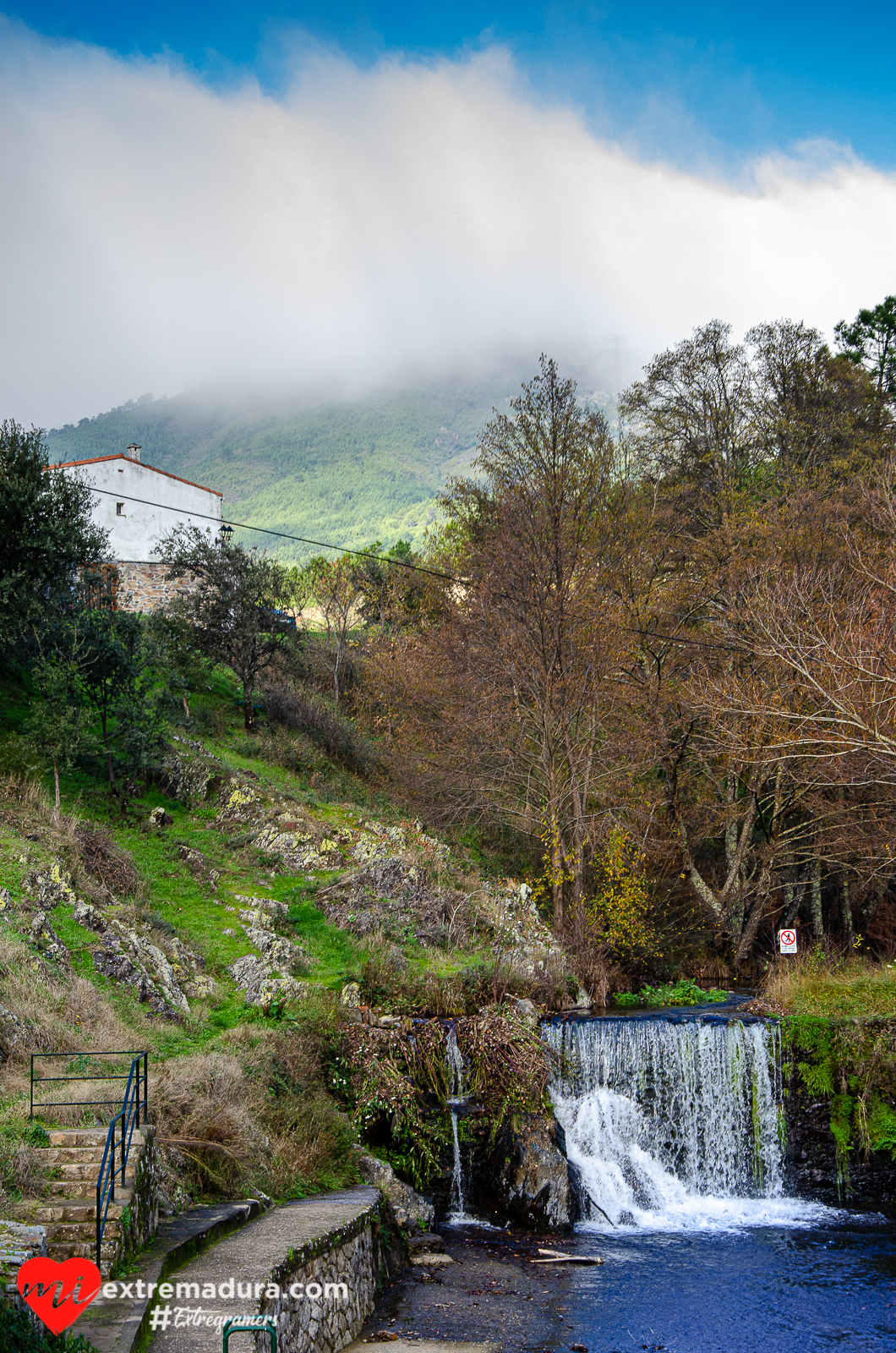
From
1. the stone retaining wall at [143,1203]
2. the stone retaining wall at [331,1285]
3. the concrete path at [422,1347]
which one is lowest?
the concrete path at [422,1347]

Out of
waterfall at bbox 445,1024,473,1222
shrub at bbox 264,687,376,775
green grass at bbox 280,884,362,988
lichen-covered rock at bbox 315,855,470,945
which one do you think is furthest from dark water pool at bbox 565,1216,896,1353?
shrub at bbox 264,687,376,775

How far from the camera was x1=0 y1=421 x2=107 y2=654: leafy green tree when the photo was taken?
20047 mm

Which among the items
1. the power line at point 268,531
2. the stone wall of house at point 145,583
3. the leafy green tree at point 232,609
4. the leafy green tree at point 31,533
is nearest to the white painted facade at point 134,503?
the power line at point 268,531

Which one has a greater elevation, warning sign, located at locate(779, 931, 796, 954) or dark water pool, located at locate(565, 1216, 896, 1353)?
warning sign, located at locate(779, 931, 796, 954)

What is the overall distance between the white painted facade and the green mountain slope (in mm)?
46062

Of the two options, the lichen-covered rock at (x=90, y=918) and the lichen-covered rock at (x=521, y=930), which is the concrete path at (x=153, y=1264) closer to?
the lichen-covered rock at (x=90, y=918)

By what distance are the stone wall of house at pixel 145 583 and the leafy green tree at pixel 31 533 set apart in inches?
601

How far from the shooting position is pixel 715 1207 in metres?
14.2

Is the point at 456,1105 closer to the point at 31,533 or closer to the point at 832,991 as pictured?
the point at 832,991

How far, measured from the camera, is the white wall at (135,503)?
1489 inches

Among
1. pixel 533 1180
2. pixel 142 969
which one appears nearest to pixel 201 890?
pixel 142 969

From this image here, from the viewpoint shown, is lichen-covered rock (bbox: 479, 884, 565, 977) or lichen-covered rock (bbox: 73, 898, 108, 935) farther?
lichen-covered rock (bbox: 479, 884, 565, 977)

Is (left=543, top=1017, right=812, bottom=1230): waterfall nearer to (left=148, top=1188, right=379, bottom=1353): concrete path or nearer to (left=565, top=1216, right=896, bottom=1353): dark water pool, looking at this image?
(left=565, top=1216, right=896, bottom=1353): dark water pool

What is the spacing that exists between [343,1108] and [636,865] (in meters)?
10.2
